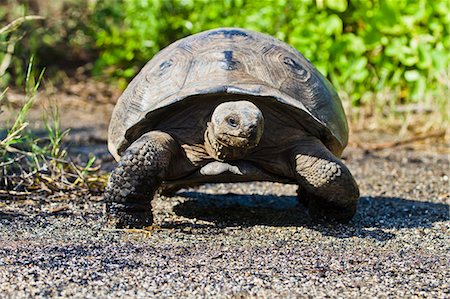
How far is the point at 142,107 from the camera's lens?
330cm

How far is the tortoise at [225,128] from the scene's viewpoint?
312cm

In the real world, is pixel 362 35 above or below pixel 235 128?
below

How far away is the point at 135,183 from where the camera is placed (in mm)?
3109

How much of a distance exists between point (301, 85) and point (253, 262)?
103 cm

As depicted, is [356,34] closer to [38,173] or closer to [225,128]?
[38,173]

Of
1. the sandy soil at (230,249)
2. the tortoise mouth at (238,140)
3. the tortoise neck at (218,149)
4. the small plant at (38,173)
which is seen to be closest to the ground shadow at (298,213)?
the sandy soil at (230,249)

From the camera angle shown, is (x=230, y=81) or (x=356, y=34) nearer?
(x=230, y=81)

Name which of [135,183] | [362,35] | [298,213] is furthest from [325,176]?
[362,35]

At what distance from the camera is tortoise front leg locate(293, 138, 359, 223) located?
323 cm

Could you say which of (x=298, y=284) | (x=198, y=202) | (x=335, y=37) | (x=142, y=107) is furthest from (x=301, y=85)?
(x=335, y=37)

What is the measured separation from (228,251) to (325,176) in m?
0.67

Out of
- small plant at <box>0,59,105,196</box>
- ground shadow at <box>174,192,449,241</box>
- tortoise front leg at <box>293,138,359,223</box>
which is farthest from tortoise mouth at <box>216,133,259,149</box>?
small plant at <box>0,59,105,196</box>

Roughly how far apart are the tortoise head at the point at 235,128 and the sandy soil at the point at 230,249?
1.16 feet

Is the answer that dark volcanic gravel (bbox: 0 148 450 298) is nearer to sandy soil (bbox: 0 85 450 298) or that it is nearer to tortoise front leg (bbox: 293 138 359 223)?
sandy soil (bbox: 0 85 450 298)
